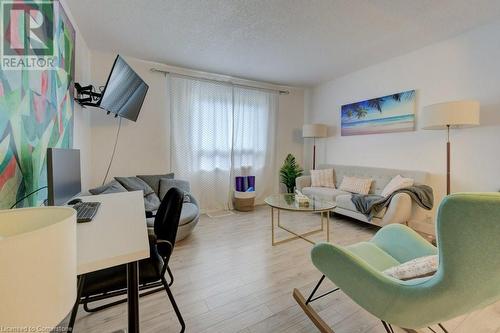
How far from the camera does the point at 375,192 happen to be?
3.38 metres

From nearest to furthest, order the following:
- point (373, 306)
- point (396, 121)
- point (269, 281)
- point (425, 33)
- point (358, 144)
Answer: point (373, 306) < point (269, 281) < point (425, 33) < point (396, 121) < point (358, 144)

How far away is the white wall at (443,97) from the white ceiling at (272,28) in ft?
0.64

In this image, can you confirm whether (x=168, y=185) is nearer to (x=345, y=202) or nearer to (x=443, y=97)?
(x=345, y=202)

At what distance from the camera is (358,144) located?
389cm

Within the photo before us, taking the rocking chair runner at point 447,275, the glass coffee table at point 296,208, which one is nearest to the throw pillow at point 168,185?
the glass coffee table at point 296,208

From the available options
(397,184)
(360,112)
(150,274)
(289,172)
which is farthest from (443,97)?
(150,274)

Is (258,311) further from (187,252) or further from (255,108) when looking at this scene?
(255,108)

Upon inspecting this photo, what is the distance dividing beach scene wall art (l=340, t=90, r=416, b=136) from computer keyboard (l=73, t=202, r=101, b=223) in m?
3.75

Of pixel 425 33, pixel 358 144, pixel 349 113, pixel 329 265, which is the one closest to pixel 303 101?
pixel 349 113

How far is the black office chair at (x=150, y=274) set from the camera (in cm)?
113

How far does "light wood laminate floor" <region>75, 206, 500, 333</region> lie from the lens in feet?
4.67

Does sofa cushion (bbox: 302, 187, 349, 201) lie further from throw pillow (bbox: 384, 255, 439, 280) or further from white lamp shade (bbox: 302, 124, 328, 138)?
throw pillow (bbox: 384, 255, 439, 280)

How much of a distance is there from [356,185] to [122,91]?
11.1 feet

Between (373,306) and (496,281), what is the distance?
479mm
